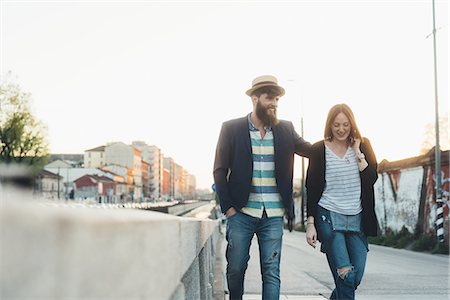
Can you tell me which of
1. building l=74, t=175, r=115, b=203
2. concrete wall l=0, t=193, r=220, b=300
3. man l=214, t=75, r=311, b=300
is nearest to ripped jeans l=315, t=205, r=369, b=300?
man l=214, t=75, r=311, b=300

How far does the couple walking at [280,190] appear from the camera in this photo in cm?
461

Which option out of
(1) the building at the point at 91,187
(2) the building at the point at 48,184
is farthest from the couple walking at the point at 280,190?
(1) the building at the point at 91,187

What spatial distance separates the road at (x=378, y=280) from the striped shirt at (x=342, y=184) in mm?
3046

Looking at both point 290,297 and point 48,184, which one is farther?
point 48,184

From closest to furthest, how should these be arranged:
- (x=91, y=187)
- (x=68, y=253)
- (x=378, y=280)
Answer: (x=68, y=253) < (x=378, y=280) < (x=91, y=187)

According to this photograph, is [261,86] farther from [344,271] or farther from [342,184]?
[344,271]

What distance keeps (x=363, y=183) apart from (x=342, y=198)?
0.21 m

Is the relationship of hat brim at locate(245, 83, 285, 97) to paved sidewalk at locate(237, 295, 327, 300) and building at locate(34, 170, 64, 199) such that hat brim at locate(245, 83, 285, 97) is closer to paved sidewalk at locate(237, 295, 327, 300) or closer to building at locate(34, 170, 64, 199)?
paved sidewalk at locate(237, 295, 327, 300)

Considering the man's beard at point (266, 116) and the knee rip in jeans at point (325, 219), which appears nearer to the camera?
the knee rip in jeans at point (325, 219)

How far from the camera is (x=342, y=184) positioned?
471cm

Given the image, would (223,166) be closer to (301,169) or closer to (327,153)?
(327,153)

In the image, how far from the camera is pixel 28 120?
→ 6594 cm

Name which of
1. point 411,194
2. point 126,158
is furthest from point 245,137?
point 126,158

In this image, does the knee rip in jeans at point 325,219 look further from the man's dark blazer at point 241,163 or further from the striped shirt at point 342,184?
the man's dark blazer at point 241,163
